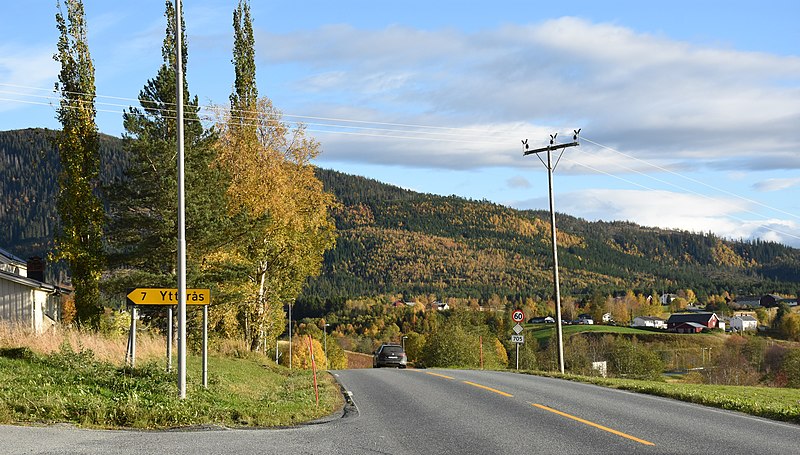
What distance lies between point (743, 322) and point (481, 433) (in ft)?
579

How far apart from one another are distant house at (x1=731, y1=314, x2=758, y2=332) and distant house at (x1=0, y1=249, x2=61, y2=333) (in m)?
150

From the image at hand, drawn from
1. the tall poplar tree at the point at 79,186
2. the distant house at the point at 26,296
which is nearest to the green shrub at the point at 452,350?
the distant house at the point at 26,296

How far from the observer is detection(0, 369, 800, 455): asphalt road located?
11180mm

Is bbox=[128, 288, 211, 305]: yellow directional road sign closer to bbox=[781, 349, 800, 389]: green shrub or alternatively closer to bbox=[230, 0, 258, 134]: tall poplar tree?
bbox=[230, 0, 258, 134]: tall poplar tree

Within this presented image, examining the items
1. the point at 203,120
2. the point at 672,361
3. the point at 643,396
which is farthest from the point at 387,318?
the point at 643,396

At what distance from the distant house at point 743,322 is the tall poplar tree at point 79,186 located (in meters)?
156

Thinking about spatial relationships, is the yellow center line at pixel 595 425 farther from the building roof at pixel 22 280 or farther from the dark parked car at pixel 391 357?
the building roof at pixel 22 280

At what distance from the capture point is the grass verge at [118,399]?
13445mm

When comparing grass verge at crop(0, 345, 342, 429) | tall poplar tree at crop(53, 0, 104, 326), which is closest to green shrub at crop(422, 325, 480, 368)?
tall poplar tree at crop(53, 0, 104, 326)

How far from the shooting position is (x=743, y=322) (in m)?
173

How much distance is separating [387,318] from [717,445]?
169300 millimetres

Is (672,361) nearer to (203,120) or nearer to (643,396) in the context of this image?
(203,120)

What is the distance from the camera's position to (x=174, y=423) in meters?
13.7

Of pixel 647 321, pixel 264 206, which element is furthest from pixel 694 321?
pixel 264 206
